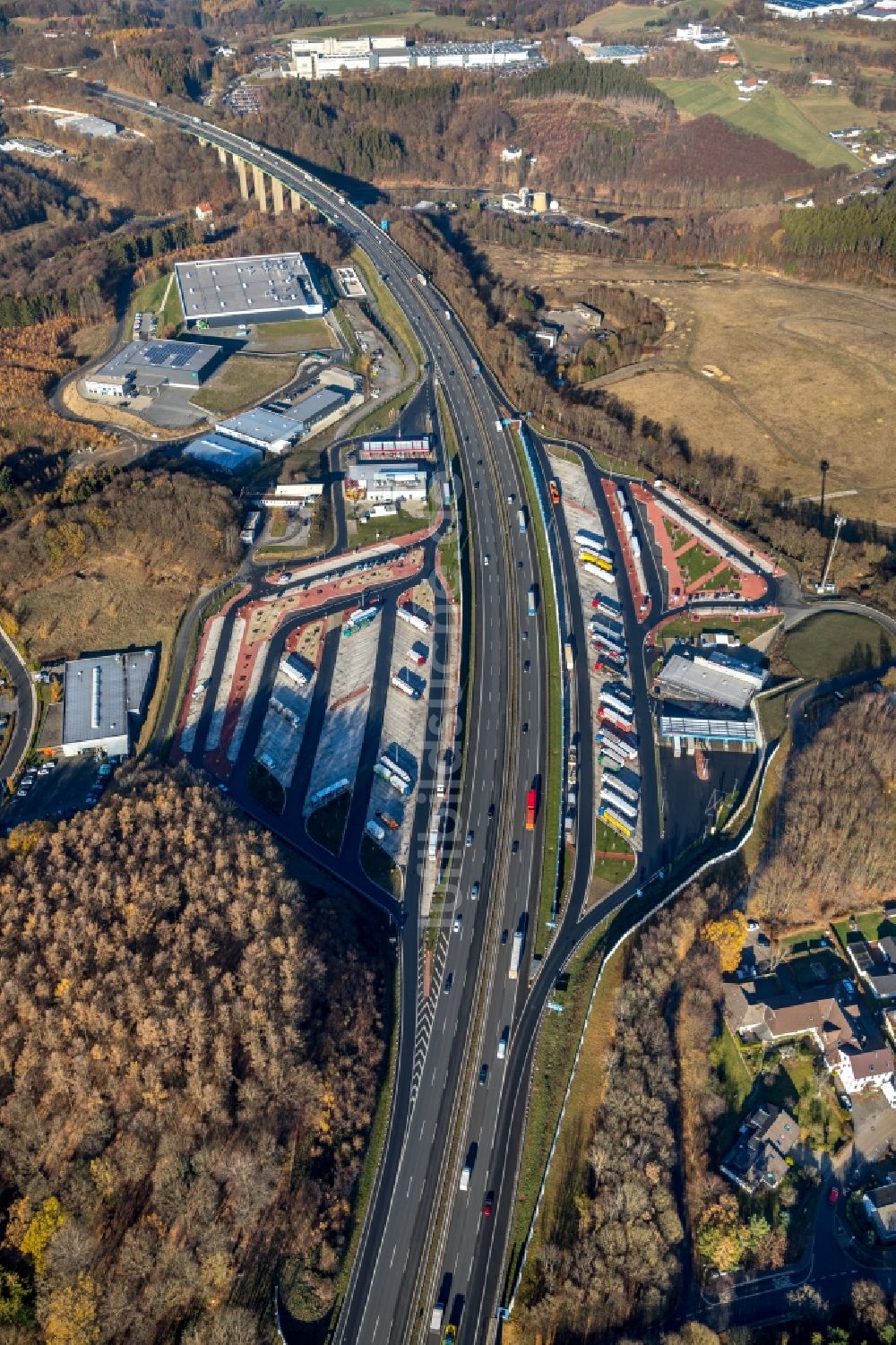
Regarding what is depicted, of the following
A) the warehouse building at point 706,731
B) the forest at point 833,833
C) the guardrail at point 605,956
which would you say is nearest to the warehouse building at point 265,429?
the warehouse building at point 706,731

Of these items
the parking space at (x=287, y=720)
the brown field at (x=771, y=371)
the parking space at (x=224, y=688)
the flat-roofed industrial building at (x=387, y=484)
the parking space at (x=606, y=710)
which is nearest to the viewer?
the parking space at (x=606, y=710)

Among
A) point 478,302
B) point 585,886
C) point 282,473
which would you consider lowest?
point 585,886

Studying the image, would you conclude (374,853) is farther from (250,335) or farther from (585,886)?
(250,335)

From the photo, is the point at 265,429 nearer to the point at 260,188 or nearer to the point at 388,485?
the point at 388,485

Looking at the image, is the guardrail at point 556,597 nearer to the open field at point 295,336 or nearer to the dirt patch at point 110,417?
the open field at point 295,336

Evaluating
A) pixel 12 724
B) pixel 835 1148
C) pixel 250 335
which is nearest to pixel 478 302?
pixel 250 335

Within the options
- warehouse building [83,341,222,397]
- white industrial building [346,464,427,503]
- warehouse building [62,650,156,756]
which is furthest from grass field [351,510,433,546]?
warehouse building [83,341,222,397]
